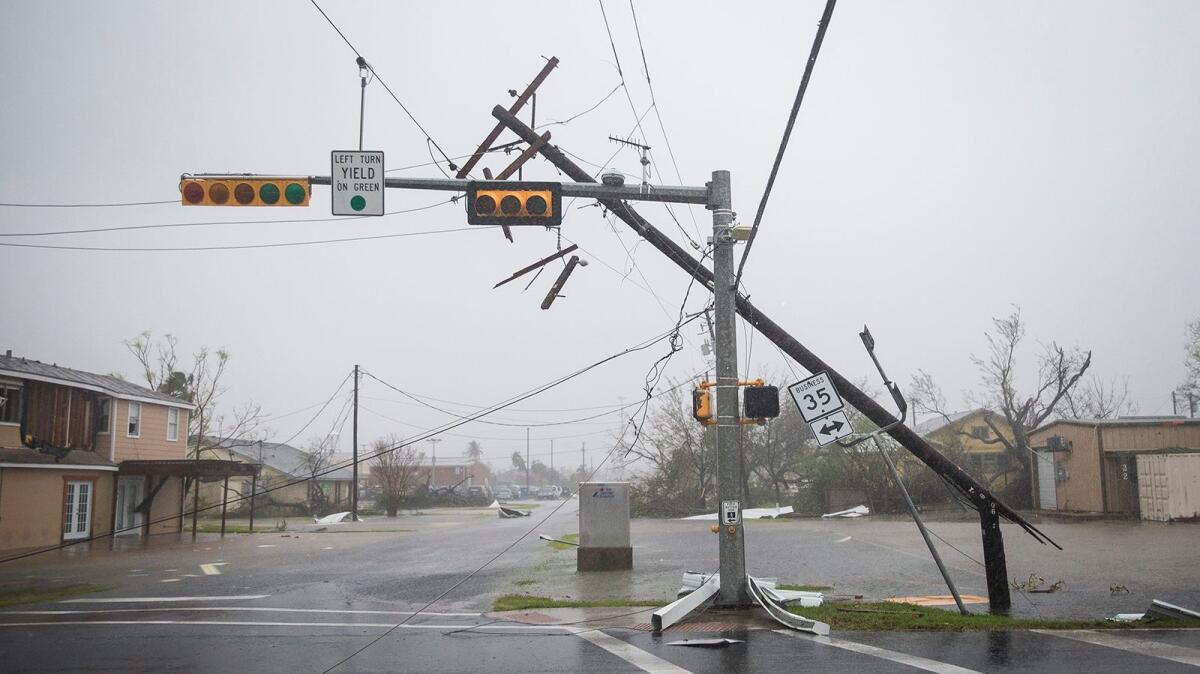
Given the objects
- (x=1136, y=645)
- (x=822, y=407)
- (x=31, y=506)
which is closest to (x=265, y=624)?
(x=822, y=407)

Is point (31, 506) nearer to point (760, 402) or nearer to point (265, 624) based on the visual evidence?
point (265, 624)

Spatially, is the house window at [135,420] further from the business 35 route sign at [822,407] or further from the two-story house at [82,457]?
the business 35 route sign at [822,407]

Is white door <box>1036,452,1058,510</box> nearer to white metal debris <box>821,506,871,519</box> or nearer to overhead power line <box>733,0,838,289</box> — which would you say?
white metal debris <box>821,506,871,519</box>

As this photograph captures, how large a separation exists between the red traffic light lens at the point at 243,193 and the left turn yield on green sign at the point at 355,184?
95 centimetres

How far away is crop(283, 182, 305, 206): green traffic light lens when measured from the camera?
1066cm

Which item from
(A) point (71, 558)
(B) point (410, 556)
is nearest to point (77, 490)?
(A) point (71, 558)

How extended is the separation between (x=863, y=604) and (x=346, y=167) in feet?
29.4

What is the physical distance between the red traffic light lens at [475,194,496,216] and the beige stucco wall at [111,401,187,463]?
29941mm

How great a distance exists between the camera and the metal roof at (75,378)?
29.0 metres

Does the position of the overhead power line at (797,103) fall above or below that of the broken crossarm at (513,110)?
below

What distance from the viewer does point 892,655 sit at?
8.91 meters

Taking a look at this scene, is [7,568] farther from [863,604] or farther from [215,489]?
[215,489]

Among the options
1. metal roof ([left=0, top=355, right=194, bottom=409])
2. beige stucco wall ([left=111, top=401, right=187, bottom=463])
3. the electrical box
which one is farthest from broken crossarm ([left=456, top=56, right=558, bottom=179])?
beige stucco wall ([left=111, top=401, right=187, bottom=463])

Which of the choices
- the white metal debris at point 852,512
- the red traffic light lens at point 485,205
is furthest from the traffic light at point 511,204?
the white metal debris at point 852,512
